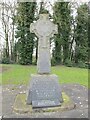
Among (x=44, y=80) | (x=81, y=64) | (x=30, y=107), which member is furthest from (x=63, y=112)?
(x=81, y=64)

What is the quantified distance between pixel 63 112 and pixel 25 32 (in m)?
13.0

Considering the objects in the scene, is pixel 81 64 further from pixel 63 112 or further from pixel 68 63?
pixel 63 112

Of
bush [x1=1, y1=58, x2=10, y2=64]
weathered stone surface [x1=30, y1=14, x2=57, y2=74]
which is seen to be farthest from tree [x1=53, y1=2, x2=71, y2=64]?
weathered stone surface [x1=30, y1=14, x2=57, y2=74]

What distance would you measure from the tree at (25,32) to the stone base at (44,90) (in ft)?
38.6

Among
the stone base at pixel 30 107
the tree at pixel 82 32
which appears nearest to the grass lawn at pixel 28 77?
the stone base at pixel 30 107

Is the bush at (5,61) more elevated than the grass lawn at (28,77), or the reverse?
the bush at (5,61)

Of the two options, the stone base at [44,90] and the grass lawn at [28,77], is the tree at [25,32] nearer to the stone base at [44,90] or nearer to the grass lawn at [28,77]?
the grass lawn at [28,77]

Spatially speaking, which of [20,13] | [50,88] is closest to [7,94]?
[50,88]

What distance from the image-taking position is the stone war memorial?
6961 mm

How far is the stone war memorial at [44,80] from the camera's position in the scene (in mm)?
6961

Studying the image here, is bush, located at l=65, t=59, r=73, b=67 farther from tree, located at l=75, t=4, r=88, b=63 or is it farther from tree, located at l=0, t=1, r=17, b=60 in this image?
tree, located at l=0, t=1, r=17, b=60

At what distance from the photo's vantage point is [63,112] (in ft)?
21.0

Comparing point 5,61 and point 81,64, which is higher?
point 5,61

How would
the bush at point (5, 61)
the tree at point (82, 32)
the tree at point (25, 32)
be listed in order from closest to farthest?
the tree at point (25, 32) < the bush at point (5, 61) < the tree at point (82, 32)
